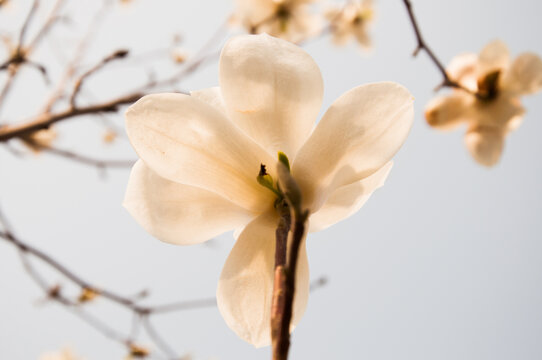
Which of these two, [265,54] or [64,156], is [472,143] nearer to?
[265,54]

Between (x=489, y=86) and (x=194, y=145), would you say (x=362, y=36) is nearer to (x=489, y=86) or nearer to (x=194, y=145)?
(x=489, y=86)

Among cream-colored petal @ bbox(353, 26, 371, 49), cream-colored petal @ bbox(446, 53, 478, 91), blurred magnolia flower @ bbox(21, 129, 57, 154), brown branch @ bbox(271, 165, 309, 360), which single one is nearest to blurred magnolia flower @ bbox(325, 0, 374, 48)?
cream-colored petal @ bbox(353, 26, 371, 49)

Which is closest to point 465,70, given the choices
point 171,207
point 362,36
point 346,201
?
point 346,201

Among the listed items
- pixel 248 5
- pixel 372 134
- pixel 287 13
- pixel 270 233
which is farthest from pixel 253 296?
pixel 287 13

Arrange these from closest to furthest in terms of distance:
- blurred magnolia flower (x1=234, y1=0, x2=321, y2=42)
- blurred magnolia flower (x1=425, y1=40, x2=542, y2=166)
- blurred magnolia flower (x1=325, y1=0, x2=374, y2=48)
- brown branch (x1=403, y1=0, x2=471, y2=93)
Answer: brown branch (x1=403, y1=0, x2=471, y2=93) → blurred magnolia flower (x1=425, y1=40, x2=542, y2=166) → blurred magnolia flower (x1=234, y1=0, x2=321, y2=42) → blurred magnolia flower (x1=325, y1=0, x2=374, y2=48)

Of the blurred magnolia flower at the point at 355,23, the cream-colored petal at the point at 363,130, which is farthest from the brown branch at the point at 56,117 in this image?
the blurred magnolia flower at the point at 355,23

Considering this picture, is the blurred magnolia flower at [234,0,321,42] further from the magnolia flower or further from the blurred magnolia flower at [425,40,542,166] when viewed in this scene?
the magnolia flower
